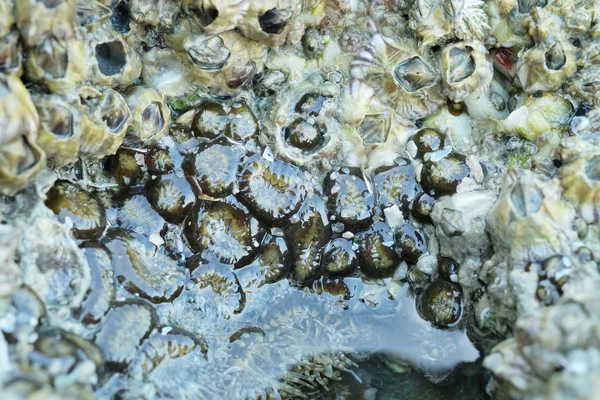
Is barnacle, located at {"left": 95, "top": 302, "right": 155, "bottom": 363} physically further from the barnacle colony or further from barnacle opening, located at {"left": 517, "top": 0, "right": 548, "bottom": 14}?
barnacle opening, located at {"left": 517, "top": 0, "right": 548, "bottom": 14}

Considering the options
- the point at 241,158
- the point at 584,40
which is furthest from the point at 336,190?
the point at 584,40

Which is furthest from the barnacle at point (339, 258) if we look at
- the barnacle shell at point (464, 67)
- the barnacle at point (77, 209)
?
the barnacle at point (77, 209)

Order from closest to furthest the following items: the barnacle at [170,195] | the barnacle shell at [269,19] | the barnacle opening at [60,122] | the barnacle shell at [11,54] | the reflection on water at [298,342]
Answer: the barnacle shell at [11,54], the barnacle opening at [60,122], the reflection on water at [298,342], the barnacle shell at [269,19], the barnacle at [170,195]

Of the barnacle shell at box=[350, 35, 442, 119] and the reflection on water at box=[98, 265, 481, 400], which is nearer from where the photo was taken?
the reflection on water at box=[98, 265, 481, 400]

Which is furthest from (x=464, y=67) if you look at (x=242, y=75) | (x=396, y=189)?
(x=242, y=75)

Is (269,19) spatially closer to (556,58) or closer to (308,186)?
(308,186)

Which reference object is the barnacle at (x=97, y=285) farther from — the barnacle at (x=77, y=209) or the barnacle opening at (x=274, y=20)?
the barnacle opening at (x=274, y=20)

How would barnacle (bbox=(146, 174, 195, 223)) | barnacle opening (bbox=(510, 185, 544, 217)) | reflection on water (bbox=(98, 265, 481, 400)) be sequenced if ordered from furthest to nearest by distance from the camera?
barnacle (bbox=(146, 174, 195, 223)) → reflection on water (bbox=(98, 265, 481, 400)) → barnacle opening (bbox=(510, 185, 544, 217))

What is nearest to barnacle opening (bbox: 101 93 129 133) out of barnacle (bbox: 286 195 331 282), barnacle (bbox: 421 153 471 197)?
barnacle (bbox: 286 195 331 282)
